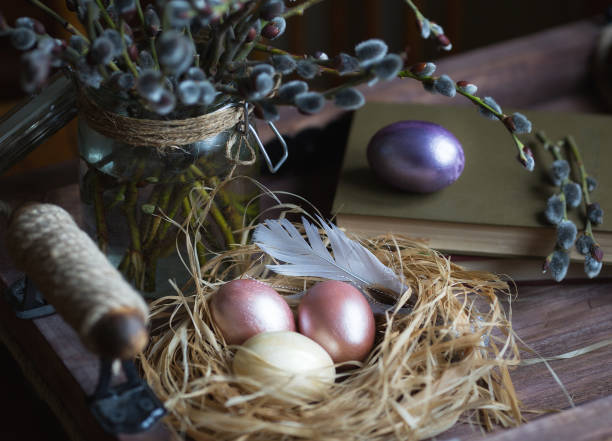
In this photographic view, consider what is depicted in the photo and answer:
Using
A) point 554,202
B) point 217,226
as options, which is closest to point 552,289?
point 554,202

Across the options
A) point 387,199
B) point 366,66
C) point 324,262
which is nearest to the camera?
point 366,66

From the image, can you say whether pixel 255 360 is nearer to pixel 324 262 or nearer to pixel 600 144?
pixel 324 262

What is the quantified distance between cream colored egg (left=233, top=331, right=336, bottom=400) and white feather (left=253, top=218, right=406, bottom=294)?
0.33ft

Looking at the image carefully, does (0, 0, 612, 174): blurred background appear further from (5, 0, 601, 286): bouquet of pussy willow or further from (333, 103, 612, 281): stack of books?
(5, 0, 601, 286): bouquet of pussy willow

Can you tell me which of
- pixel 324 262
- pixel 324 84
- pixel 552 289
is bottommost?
pixel 324 84

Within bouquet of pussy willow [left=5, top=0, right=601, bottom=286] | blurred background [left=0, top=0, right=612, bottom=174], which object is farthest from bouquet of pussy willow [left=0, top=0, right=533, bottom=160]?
blurred background [left=0, top=0, right=612, bottom=174]

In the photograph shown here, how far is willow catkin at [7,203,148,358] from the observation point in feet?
1.31

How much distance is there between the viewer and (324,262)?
611 millimetres

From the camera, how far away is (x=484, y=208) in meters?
0.70

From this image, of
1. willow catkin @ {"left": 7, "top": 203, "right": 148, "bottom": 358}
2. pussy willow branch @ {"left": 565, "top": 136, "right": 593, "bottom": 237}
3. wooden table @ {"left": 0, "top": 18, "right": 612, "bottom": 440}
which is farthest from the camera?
pussy willow branch @ {"left": 565, "top": 136, "right": 593, "bottom": 237}

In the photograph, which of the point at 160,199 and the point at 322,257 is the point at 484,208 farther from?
the point at 160,199

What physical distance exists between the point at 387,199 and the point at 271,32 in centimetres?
23

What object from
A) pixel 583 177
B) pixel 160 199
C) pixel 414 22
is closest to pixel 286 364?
pixel 160 199

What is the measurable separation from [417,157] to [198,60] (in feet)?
0.81
